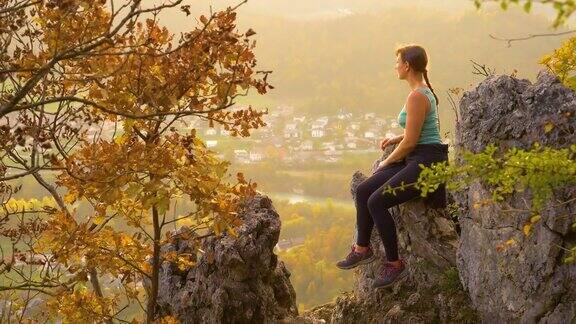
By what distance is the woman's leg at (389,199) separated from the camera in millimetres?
6430

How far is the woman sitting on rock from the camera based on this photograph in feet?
21.3

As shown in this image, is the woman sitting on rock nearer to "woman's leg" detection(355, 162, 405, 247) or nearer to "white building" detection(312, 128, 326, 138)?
"woman's leg" detection(355, 162, 405, 247)

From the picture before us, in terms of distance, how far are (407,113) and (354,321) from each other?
350cm

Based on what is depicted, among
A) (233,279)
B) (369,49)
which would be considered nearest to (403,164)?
(233,279)

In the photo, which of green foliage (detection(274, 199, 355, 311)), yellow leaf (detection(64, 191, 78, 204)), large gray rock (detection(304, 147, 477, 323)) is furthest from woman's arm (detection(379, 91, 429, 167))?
green foliage (detection(274, 199, 355, 311))

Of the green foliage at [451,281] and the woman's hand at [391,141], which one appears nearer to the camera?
the green foliage at [451,281]

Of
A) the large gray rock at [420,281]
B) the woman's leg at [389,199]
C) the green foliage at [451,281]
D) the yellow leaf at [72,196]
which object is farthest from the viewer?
the green foliage at [451,281]

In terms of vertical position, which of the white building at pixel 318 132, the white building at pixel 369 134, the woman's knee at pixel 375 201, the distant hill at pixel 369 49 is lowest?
the woman's knee at pixel 375 201

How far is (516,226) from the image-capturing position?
6.16m

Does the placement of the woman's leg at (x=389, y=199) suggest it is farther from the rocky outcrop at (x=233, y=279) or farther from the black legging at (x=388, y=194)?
the rocky outcrop at (x=233, y=279)

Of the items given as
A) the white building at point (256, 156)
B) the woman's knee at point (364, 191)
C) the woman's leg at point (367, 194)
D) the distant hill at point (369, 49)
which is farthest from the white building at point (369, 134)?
the woman's knee at point (364, 191)

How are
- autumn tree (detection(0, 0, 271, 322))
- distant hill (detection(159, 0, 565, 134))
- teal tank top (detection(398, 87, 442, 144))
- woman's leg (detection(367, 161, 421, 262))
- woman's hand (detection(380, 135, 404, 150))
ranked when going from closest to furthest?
autumn tree (detection(0, 0, 271, 322)) → woman's leg (detection(367, 161, 421, 262)) → teal tank top (detection(398, 87, 442, 144)) → woman's hand (detection(380, 135, 404, 150)) → distant hill (detection(159, 0, 565, 134))

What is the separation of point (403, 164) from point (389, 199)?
0.65 meters

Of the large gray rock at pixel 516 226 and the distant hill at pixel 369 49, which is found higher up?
the distant hill at pixel 369 49
